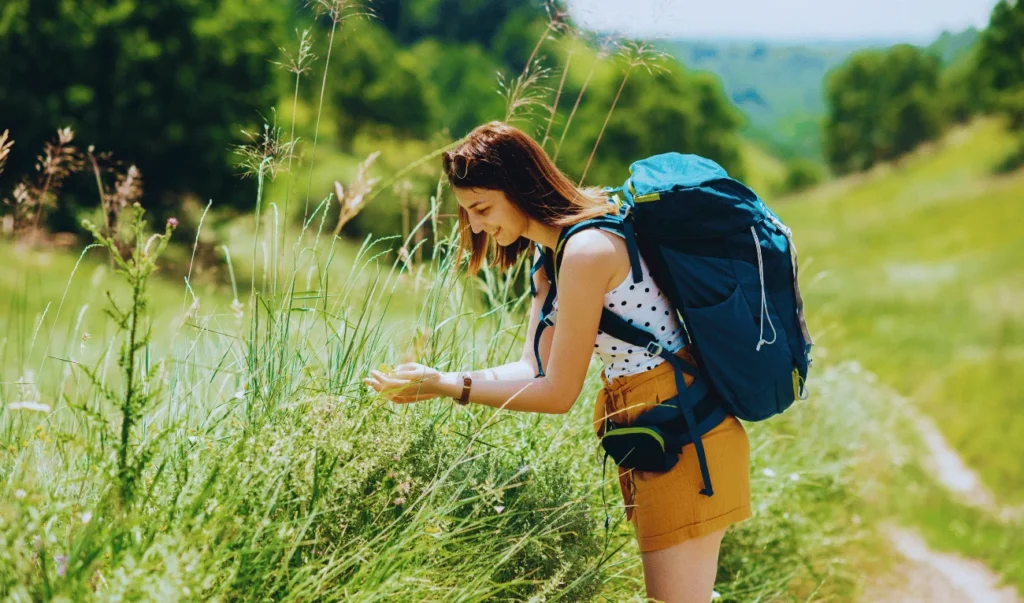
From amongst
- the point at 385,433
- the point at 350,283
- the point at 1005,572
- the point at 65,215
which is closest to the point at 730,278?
the point at 385,433

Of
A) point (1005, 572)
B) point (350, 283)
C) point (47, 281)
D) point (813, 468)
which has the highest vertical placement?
point (350, 283)

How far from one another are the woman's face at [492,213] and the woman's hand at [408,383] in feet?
1.45

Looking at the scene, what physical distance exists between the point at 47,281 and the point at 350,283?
57.3 ft

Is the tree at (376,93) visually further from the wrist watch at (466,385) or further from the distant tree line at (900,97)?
the wrist watch at (466,385)

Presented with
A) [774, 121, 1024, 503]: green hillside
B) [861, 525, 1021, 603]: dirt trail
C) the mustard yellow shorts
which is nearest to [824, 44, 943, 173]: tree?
[774, 121, 1024, 503]: green hillside

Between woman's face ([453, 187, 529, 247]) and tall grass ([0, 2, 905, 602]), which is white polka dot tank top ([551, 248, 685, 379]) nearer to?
woman's face ([453, 187, 529, 247])

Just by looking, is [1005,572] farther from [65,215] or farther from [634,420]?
[65,215]

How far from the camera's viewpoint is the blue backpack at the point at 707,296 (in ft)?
7.91

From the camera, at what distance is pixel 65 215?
1454cm

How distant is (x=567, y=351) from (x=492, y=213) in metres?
0.46

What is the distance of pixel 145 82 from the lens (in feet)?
64.5

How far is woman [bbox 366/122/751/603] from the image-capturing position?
2431 millimetres

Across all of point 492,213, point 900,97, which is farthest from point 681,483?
point 900,97

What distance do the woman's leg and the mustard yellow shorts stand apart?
0.09 ft
